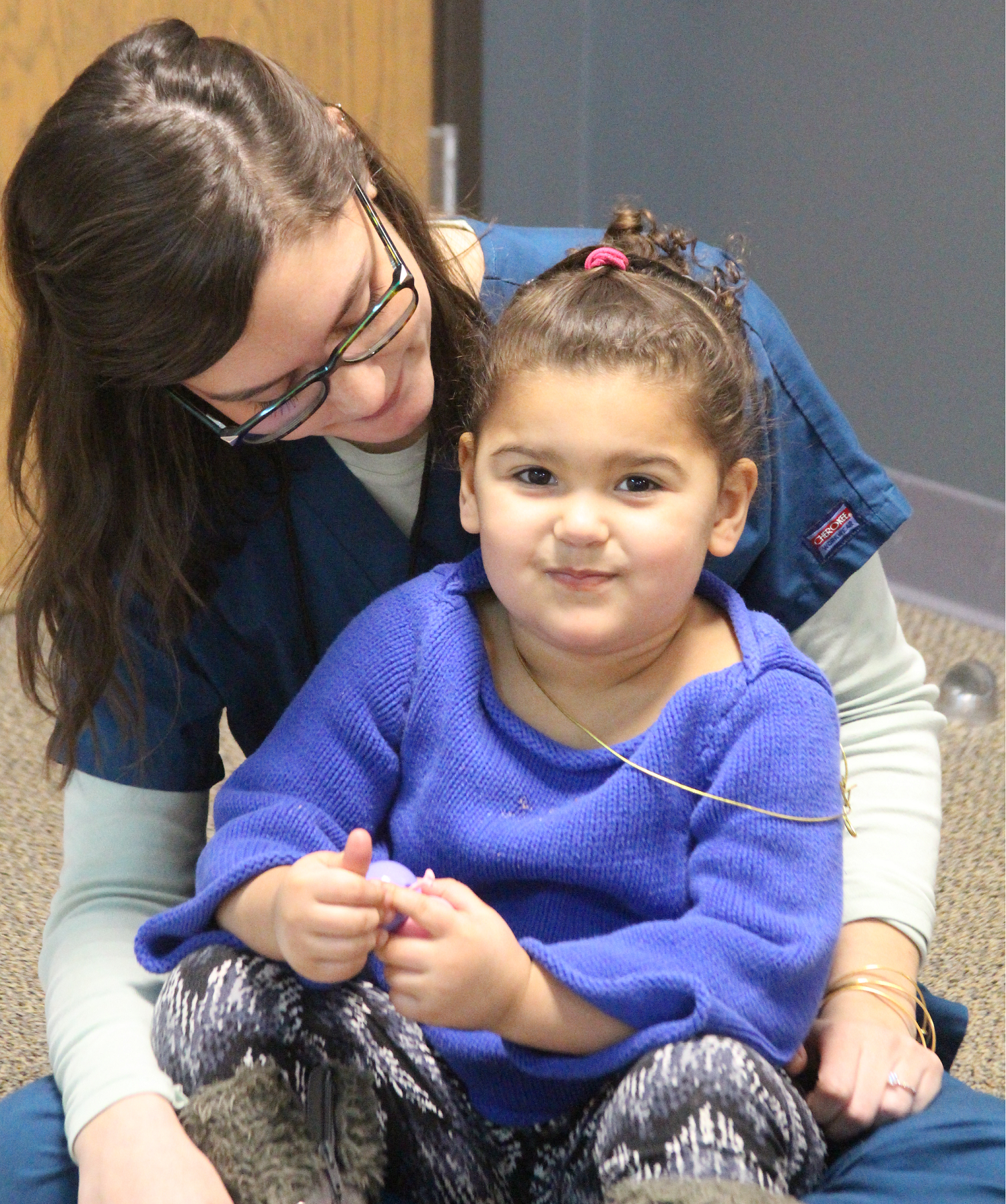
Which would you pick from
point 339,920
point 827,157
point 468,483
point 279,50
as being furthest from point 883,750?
point 279,50

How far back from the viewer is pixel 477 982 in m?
0.80

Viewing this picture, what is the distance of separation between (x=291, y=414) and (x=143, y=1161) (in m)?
0.46

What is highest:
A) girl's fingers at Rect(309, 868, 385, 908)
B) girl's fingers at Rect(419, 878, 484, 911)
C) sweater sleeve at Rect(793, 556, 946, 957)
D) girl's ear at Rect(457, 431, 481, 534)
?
girl's ear at Rect(457, 431, 481, 534)

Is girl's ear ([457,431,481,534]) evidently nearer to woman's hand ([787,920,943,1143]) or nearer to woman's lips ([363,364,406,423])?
woman's lips ([363,364,406,423])

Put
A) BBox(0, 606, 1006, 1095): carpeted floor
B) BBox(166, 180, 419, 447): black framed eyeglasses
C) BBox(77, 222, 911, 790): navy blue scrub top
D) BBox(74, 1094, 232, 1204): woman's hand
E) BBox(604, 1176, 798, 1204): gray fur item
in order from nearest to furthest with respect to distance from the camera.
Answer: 1. BBox(604, 1176, 798, 1204): gray fur item
2. BBox(74, 1094, 232, 1204): woman's hand
3. BBox(166, 180, 419, 447): black framed eyeglasses
4. BBox(77, 222, 911, 790): navy blue scrub top
5. BBox(0, 606, 1006, 1095): carpeted floor

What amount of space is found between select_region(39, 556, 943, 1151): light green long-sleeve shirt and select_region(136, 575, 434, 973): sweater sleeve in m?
0.07

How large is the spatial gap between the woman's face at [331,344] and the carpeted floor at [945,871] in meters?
0.74

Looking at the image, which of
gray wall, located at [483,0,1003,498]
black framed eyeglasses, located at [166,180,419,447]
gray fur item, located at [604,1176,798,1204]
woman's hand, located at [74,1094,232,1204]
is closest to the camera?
gray fur item, located at [604,1176,798,1204]

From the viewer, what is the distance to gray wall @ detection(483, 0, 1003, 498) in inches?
81.0

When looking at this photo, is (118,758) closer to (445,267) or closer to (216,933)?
(216,933)

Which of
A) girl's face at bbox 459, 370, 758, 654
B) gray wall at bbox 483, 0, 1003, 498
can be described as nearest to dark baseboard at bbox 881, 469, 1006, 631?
gray wall at bbox 483, 0, 1003, 498

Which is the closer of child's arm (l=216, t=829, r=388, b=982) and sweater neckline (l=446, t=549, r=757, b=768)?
child's arm (l=216, t=829, r=388, b=982)

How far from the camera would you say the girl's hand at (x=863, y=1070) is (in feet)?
2.84

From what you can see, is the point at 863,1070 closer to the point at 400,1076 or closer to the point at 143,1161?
the point at 400,1076
